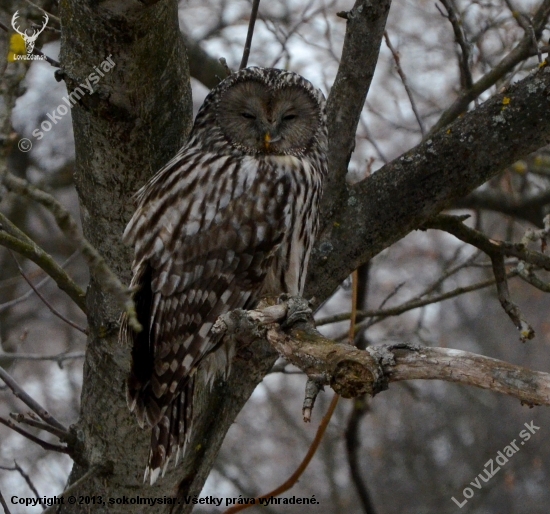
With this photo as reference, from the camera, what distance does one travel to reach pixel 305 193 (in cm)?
341

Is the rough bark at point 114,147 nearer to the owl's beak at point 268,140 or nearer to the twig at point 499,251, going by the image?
the owl's beak at point 268,140

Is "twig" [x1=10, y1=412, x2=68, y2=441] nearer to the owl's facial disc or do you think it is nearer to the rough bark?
the rough bark

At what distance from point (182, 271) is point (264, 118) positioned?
2.85 ft

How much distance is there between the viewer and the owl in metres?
3.17

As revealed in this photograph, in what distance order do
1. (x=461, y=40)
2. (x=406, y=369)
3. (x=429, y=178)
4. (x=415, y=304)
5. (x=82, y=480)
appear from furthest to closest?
(x=415, y=304)
(x=461, y=40)
(x=429, y=178)
(x=82, y=480)
(x=406, y=369)

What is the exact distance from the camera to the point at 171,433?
3217 millimetres

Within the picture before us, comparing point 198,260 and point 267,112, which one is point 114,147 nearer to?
point 198,260

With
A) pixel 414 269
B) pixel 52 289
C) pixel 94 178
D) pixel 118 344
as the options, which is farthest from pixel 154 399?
pixel 414 269

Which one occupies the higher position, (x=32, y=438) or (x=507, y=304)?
(x=507, y=304)

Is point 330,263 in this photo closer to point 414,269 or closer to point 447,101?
point 447,101

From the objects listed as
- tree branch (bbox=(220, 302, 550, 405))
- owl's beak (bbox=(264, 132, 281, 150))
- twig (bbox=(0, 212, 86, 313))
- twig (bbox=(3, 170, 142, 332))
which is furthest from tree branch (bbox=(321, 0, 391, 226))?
twig (bbox=(3, 170, 142, 332))

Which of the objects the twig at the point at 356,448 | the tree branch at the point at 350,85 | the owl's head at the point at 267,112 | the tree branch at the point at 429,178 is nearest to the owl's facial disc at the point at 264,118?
the owl's head at the point at 267,112

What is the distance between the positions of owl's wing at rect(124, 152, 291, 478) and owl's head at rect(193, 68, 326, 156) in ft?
1.23

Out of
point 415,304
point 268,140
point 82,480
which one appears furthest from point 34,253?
point 415,304
